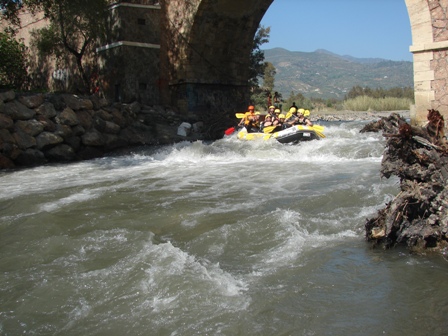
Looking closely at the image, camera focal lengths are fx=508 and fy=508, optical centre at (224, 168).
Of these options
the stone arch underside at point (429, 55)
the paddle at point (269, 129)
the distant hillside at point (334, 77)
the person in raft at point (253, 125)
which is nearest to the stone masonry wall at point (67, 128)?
the person in raft at point (253, 125)

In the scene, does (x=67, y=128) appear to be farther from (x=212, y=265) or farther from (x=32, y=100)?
(x=212, y=265)

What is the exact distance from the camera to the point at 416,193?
4156 mm

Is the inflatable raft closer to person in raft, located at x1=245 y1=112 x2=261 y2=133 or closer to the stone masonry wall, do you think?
person in raft, located at x1=245 y1=112 x2=261 y2=133

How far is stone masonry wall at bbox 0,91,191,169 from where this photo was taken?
36.2ft

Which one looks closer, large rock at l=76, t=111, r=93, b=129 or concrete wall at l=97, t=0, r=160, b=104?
large rock at l=76, t=111, r=93, b=129

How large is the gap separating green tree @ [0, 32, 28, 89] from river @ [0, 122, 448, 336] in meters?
10.9

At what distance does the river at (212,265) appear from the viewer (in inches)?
124

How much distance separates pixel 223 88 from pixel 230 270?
12995mm

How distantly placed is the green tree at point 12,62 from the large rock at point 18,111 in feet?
17.5

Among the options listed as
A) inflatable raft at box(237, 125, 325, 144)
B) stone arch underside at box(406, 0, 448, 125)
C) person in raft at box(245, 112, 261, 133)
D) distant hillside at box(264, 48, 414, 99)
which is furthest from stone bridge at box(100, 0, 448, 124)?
distant hillside at box(264, 48, 414, 99)

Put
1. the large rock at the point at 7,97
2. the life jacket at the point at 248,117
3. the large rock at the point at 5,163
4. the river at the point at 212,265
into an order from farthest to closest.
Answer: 1. the life jacket at the point at 248,117
2. the large rock at the point at 7,97
3. the large rock at the point at 5,163
4. the river at the point at 212,265

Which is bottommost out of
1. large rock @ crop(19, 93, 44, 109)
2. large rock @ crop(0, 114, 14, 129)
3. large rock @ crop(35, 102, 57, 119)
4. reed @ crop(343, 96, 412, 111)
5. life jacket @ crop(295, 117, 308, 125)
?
reed @ crop(343, 96, 412, 111)

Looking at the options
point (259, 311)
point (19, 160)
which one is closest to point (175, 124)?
point (19, 160)

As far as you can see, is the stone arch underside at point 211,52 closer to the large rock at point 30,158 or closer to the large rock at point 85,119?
the large rock at point 85,119
